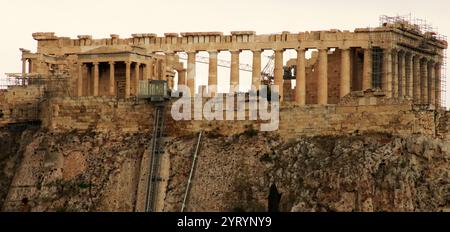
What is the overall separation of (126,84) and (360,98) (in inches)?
793

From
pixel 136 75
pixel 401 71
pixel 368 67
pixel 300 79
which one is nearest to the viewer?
pixel 136 75

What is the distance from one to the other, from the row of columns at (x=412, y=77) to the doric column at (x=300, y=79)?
17.9 ft

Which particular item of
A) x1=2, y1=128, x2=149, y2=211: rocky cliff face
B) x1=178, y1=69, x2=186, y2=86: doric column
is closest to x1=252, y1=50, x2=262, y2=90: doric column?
x1=178, y1=69, x2=186, y2=86: doric column

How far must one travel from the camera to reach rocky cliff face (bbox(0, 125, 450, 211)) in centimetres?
9875

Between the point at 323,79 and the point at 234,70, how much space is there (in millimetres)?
6514

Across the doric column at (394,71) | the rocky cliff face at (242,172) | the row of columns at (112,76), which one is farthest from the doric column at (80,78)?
the doric column at (394,71)

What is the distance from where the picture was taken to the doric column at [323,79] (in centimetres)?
11831

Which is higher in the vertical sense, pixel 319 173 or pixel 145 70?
pixel 145 70

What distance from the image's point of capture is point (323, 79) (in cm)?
11838

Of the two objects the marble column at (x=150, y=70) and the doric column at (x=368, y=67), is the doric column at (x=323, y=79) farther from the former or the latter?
the marble column at (x=150, y=70)

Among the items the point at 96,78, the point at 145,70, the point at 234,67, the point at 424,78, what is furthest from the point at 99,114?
the point at 424,78

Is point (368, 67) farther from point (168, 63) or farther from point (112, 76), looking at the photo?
point (112, 76)
